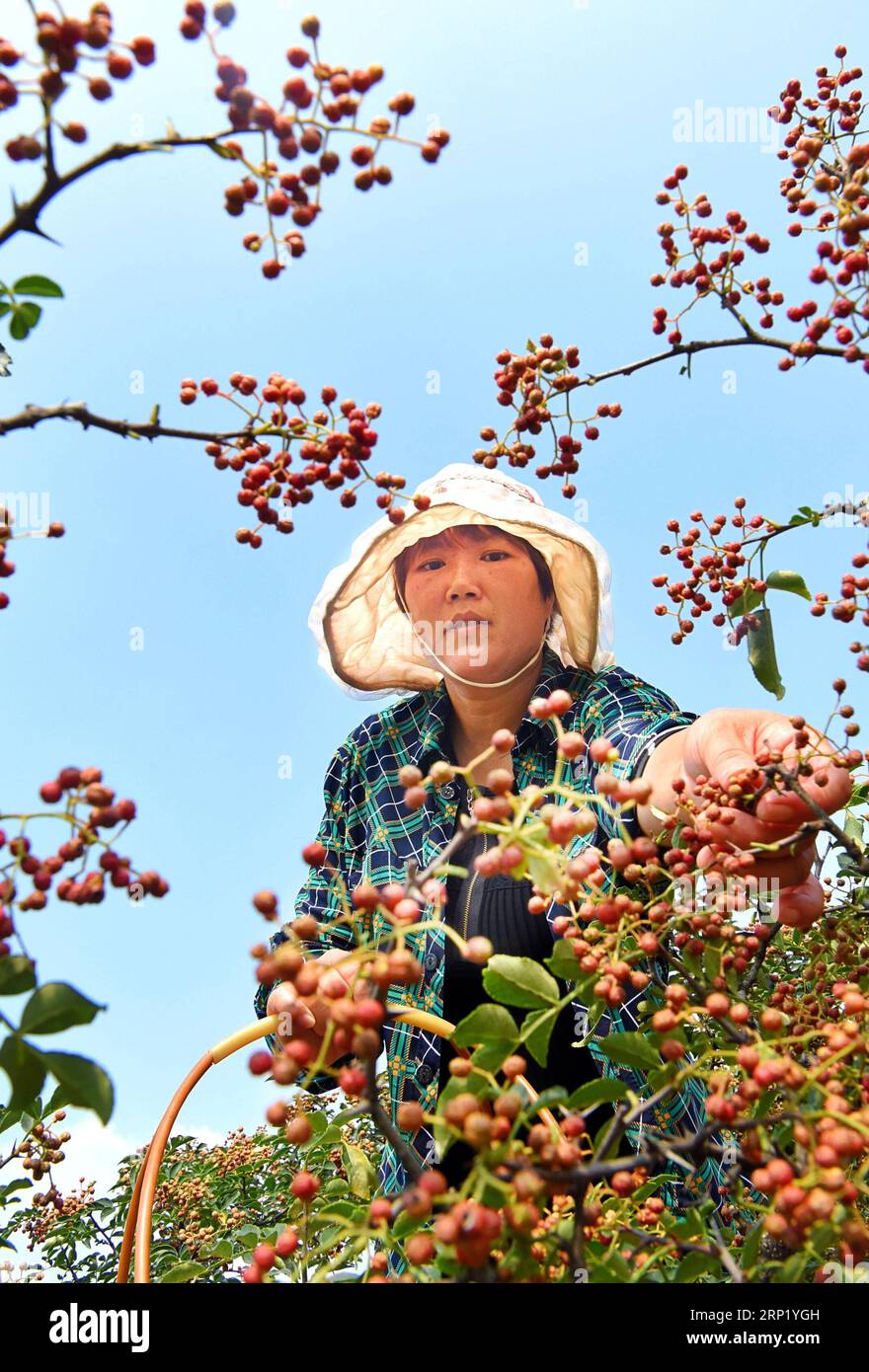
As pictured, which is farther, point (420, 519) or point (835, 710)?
point (420, 519)

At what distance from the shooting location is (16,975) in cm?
96

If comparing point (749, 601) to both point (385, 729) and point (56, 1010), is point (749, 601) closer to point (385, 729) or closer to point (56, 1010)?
point (56, 1010)

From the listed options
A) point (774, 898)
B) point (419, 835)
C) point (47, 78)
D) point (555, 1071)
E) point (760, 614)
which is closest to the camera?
point (47, 78)

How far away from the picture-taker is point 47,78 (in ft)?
3.21

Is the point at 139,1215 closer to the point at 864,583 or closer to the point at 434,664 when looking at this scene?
the point at 864,583

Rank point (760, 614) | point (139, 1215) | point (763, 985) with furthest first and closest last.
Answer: point (763, 985) → point (760, 614) → point (139, 1215)

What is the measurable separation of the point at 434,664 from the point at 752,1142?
2.41 metres

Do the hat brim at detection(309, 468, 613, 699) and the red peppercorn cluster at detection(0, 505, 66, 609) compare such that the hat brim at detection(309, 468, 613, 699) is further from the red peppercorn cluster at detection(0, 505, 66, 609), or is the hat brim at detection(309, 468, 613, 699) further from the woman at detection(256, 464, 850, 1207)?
the red peppercorn cluster at detection(0, 505, 66, 609)

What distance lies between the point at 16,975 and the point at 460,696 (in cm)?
218

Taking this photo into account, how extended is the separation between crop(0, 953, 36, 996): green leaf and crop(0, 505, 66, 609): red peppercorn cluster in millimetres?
517

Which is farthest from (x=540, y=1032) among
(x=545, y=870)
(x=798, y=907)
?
(x=798, y=907)

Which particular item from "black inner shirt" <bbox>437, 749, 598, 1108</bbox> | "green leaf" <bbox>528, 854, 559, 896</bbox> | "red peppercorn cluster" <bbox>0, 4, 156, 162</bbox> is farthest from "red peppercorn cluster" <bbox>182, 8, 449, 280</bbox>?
"black inner shirt" <bbox>437, 749, 598, 1108</bbox>

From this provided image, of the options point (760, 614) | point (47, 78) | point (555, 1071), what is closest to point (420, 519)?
point (760, 614)

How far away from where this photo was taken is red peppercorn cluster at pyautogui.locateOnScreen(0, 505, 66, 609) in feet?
3.89
